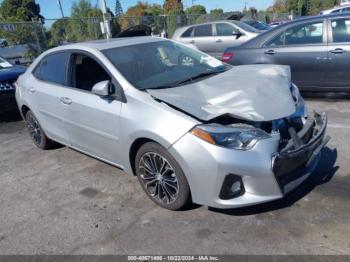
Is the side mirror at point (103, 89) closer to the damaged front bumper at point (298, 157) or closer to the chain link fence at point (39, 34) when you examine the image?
the damaged front bumper at point (298, 157)

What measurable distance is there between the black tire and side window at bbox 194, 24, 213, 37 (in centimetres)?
892

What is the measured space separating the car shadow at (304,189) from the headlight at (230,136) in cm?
74

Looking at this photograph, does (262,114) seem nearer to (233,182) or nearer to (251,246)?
(233,182)

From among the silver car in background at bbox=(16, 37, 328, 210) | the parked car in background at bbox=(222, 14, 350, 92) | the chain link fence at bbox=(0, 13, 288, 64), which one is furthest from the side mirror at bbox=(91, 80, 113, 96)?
the chain link fence at bbox=(0, 13, 288, 64)

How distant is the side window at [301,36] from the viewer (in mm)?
6297

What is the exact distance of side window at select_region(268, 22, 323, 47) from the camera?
20.7 ft

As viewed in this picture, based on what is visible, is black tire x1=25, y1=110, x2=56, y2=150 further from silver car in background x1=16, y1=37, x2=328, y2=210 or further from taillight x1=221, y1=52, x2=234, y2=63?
taillight x1=221, y1=52, x2=234, y2=63

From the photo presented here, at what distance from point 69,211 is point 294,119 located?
2.40 meters

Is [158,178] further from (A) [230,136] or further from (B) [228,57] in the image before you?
(B) [228,57]

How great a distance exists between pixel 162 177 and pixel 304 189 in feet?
4.59

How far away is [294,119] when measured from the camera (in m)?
3.44

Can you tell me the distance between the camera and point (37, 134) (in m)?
5.66

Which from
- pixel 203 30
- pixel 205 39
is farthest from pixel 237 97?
pixel 203 30

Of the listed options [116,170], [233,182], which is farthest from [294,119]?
[116,170]
